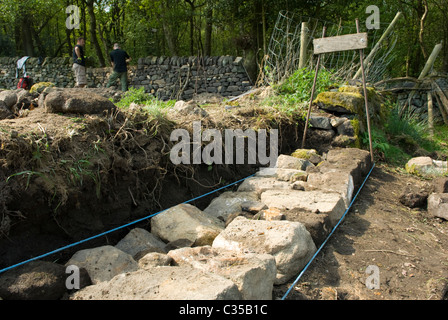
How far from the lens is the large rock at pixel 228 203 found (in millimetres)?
3436

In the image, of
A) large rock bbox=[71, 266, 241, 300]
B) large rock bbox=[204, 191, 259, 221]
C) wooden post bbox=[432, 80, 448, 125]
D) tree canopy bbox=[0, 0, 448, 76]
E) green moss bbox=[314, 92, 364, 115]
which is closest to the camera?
large rock bbox=[71, 266, 241, 300]

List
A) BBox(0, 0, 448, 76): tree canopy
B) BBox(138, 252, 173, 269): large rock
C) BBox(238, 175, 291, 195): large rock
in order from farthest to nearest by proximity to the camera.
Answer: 1. BBox(0, 0, 448, 76): tree canopy
2. BBox(238, 175, 291, 195): large rock
3. BBox(138, 252, 173, 269): large rock

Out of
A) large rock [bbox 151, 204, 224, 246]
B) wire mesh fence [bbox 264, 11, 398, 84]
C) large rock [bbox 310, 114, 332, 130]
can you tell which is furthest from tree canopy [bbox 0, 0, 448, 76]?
large rock [bbox 151, 204, 224, 246]

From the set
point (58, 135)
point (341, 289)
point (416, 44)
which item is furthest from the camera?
point (416, 44)

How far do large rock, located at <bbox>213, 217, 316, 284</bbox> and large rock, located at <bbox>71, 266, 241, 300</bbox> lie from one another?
537mm

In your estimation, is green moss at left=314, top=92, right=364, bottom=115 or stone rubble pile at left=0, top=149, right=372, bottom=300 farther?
green moss at left=314, top=92, right=364, bottom=115

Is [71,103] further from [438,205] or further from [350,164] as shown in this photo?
[438,205]

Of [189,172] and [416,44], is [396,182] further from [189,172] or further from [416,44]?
[416,44]

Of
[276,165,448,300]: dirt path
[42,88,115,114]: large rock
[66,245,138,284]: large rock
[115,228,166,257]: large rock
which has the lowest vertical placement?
[276,165,448,300]: dirt path

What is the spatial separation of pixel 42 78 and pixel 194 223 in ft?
44.4

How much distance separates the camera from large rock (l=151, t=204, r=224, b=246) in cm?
286

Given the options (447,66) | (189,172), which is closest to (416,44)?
(447,66)

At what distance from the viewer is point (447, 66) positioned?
12562 mm

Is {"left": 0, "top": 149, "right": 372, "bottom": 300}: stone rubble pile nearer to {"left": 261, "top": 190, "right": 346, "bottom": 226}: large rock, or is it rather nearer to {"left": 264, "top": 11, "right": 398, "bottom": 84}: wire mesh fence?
{"left": 261, "top": 190, "right": 346, "bottom": 226}: large rock
